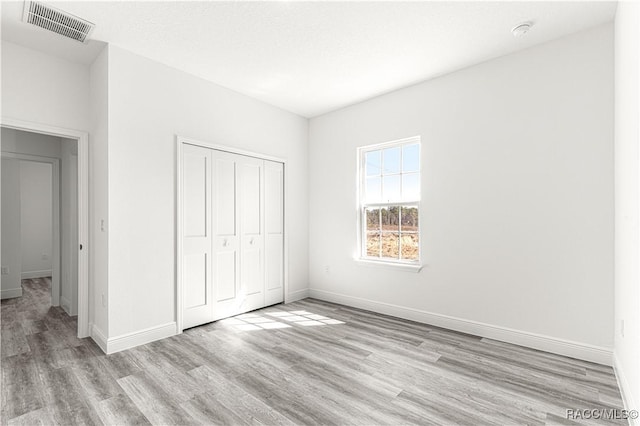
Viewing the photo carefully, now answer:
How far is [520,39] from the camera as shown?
2.82 m

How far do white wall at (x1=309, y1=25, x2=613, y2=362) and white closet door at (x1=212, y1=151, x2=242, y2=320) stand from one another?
1.86 meters

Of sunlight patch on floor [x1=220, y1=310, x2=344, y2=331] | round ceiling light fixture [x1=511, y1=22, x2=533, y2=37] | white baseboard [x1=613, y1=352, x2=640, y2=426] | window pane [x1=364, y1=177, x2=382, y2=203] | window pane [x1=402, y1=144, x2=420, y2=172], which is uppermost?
round ceiling light fixture [x1=511, y1=22, x2=533, y2=37]

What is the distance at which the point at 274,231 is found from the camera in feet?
14.8

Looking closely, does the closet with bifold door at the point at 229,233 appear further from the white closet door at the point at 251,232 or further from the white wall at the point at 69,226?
the white wall at the point at 69,226

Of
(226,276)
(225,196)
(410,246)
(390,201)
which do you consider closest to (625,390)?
(410,246)

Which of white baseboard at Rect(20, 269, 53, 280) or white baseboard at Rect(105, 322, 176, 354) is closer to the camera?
white baseboard at Rect(105, 322, 176, 354)

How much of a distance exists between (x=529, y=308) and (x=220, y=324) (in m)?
3.33

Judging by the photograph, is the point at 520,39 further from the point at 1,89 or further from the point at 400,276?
the point at 1,89

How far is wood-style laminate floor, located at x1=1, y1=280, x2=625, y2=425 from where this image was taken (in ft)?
6.41

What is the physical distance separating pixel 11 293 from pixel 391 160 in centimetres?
621

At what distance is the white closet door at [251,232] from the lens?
4051 millimetres

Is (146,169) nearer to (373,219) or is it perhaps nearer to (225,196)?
(225,196)

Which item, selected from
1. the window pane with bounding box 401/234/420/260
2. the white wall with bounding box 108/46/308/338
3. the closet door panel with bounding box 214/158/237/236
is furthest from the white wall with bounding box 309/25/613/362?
the white wall with bounding box 108/46/308/338

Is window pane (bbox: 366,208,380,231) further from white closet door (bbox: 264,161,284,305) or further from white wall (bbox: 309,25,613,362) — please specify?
white closet door (bbox: 264,161,284,305)
